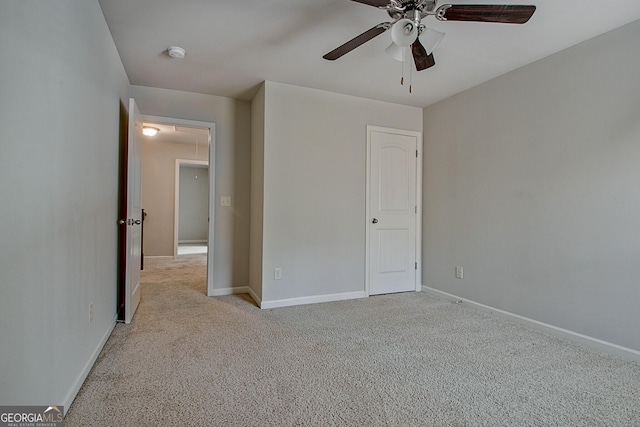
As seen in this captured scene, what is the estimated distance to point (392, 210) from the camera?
158 inches

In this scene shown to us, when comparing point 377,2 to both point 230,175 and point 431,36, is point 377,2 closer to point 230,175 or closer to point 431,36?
point 431,36

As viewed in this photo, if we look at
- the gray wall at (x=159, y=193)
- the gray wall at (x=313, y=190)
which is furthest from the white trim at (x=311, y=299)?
the gray wall at (x=159, y=193)

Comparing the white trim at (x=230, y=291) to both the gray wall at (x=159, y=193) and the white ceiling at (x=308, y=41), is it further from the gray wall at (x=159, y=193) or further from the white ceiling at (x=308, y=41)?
the gray wall at (x=159, y=193)

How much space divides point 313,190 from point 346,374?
6.74 ft

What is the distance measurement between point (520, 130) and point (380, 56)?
149 centimetres

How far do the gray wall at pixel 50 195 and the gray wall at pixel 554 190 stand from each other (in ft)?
11.2

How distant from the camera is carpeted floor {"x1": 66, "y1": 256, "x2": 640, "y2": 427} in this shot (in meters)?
1.58

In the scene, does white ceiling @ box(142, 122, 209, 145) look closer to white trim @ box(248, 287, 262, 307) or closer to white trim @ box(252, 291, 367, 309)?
white trim @ box(248, 287, 262, 307)

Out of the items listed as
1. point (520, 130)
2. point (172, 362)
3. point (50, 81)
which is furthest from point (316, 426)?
point (520, 130)

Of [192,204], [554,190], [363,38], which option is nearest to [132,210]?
[363,38]

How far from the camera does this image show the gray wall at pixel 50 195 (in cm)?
110

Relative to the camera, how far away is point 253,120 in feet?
12.8

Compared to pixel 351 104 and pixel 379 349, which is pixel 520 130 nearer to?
pixel 351 104

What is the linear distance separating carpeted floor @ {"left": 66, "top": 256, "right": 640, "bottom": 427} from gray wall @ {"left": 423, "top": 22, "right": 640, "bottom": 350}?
393 millimetres
